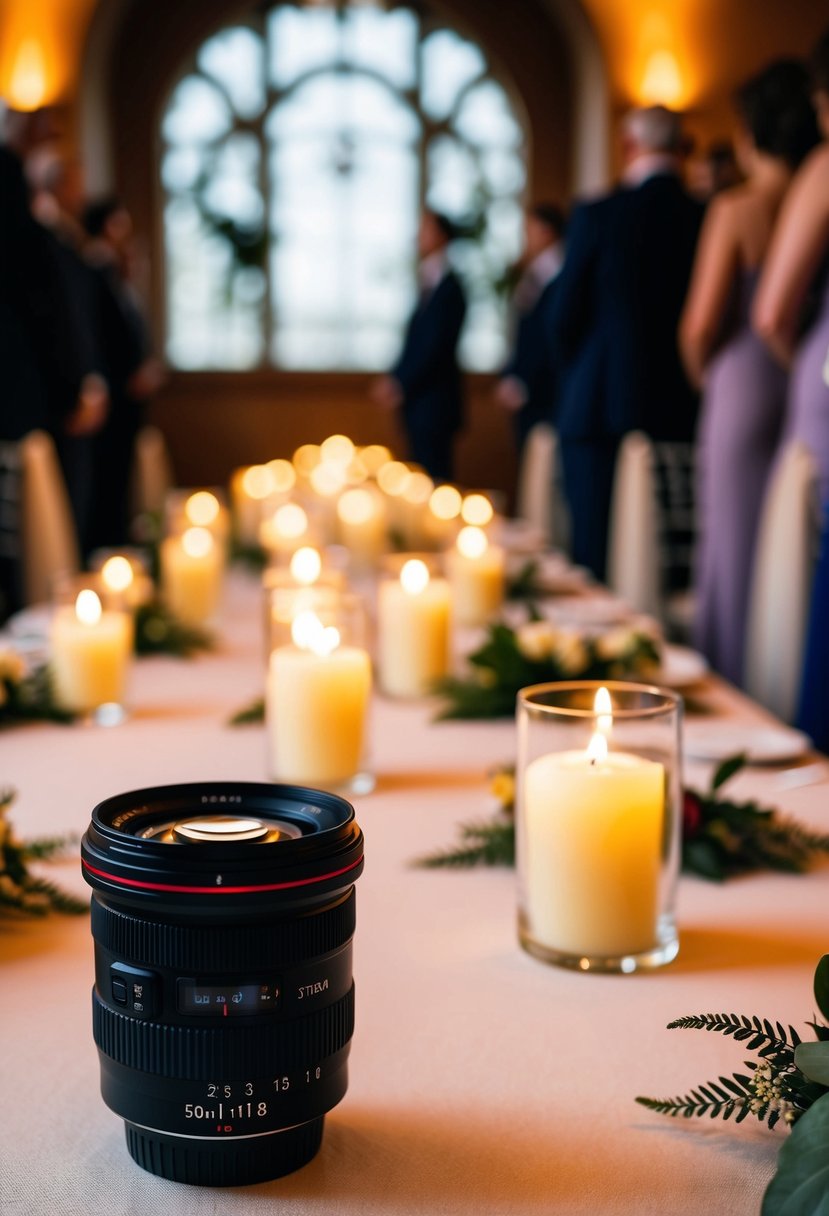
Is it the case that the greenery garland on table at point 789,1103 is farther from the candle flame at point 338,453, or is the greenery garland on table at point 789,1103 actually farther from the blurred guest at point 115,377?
the blurred guest at point 115,377

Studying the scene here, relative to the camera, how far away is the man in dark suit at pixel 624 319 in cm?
467

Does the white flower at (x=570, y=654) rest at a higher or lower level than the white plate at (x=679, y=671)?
higher

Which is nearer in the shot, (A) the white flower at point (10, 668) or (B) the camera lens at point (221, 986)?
(B) the camera lens at point (221, 986)

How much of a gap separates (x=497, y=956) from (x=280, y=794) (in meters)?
0.31

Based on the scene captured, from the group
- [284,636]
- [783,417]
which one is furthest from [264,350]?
[284,636]

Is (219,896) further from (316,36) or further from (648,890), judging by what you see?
(316,36)

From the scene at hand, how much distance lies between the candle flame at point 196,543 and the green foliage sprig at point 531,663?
0.73m

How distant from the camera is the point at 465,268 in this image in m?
10.6

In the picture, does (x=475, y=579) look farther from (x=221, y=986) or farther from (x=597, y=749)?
(x=221, y=986)

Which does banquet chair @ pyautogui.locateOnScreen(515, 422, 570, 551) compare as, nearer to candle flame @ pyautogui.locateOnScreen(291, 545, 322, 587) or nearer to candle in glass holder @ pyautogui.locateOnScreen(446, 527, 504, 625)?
candle in glass holder @ pyautogui.locateOnScreen(446, 527, 504, 625)

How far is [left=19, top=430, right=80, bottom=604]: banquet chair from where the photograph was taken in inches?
138

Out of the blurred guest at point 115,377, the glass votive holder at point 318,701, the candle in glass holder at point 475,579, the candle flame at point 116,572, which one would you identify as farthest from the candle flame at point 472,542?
the blurred guest at point 115,377

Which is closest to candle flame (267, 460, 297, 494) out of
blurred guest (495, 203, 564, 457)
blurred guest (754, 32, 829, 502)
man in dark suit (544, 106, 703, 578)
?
man in dark suit (544, 106, 703, 578)

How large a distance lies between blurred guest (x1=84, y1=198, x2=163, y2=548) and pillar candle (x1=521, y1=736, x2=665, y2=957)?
21.0 ft
